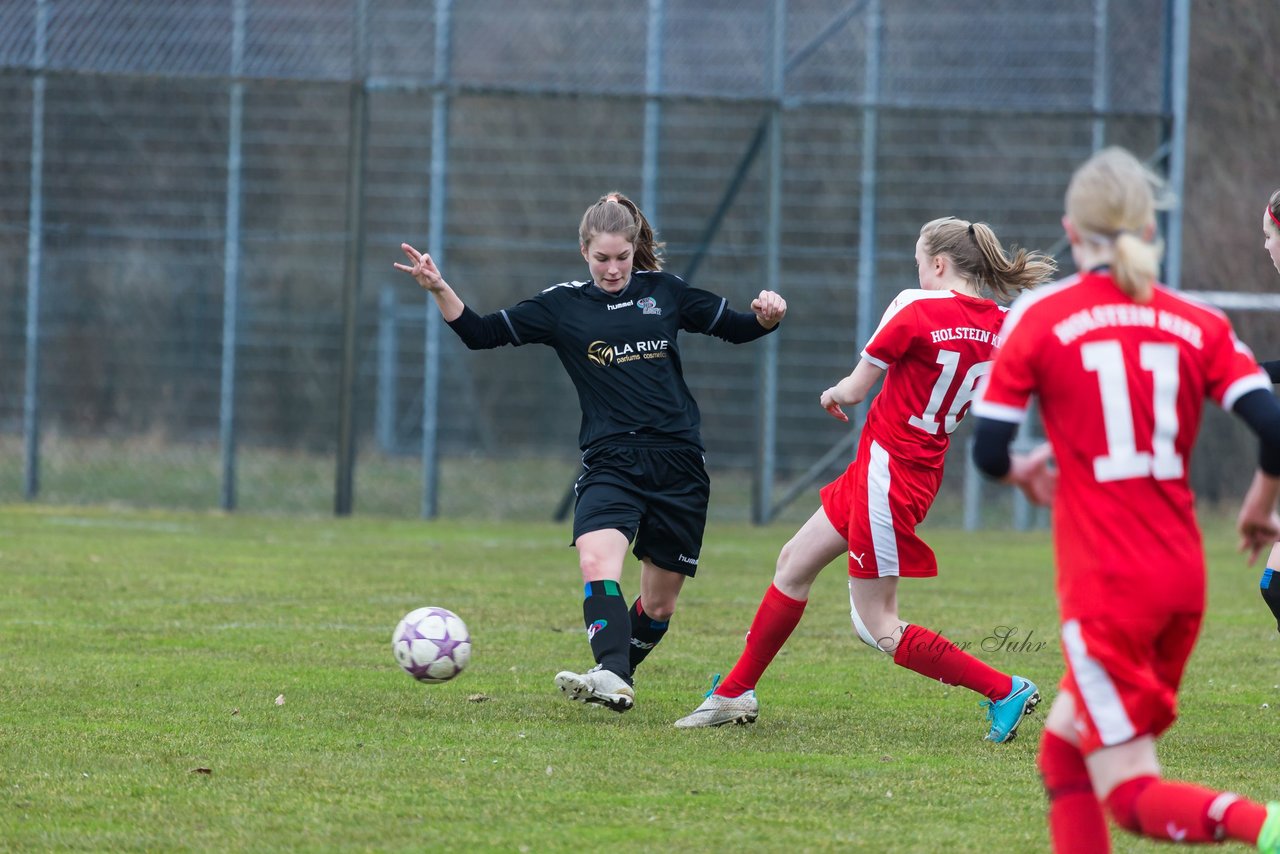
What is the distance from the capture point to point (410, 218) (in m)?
16.6

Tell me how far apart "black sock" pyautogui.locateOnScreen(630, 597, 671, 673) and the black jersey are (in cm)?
65

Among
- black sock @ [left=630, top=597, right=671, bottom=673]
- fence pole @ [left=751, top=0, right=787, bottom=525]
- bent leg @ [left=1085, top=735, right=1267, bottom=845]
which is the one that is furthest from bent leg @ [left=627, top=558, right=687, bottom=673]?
fence pole @ [left=751, top=0, right=787, bottom=525]

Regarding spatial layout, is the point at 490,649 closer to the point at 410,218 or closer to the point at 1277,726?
the point at 1277,726

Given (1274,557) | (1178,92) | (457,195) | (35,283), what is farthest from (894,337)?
(457,195)

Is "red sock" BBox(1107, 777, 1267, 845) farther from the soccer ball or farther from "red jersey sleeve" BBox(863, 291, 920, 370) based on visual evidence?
the soccer ball

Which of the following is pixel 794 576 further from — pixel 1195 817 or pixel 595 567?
pixel 1195 817

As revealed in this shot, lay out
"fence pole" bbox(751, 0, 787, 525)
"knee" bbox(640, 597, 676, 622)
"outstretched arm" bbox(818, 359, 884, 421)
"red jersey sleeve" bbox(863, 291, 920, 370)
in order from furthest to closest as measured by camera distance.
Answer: "fence pole" bbox(751, 0, 787, 525), "knee" bbox(640, 597, 676, 622), "red jersey sleeve" bbox(863, 291, 920, 370), "outstretched arm" bbox(818, 359, 884, 421)

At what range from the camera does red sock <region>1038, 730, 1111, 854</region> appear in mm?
3125

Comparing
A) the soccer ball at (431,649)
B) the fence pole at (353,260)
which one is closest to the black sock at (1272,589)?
the soccer ball at (431,649)

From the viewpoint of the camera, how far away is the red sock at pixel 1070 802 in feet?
10.3

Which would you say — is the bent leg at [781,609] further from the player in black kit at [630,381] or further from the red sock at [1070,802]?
the red sock at [1070,802]

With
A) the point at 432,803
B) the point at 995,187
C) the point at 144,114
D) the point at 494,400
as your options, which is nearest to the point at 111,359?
the point at 144,114

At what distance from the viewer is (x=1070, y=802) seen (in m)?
3.16

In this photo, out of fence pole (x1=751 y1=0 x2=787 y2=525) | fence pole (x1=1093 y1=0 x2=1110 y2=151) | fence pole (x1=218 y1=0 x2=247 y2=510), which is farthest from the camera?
fence pole (x1=1093 y1=0 x2=1110 y2=151)
